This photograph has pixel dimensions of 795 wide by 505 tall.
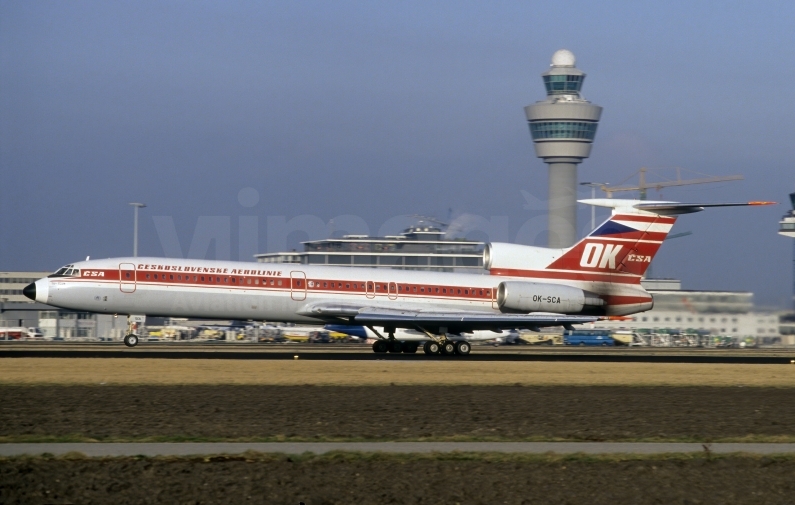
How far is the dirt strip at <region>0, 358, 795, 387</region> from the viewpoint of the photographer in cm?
2705

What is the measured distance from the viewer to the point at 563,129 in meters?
175

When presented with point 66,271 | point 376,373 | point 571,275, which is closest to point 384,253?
point 571,275

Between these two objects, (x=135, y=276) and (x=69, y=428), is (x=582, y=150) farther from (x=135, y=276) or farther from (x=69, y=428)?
(x=69, y=428)

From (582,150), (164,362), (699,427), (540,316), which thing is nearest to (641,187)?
(582,150)

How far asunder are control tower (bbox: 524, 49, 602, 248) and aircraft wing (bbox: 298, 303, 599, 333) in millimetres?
129667

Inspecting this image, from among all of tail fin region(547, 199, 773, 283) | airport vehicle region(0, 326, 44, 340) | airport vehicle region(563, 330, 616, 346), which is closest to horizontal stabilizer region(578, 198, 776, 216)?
tail fin region(547, 199, 773, 283)

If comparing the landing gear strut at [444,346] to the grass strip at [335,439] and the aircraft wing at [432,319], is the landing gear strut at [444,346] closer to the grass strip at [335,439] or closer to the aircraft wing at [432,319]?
the aircraft wing at [432,319]

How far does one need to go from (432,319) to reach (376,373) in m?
10.1

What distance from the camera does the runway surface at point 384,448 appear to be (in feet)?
46.7

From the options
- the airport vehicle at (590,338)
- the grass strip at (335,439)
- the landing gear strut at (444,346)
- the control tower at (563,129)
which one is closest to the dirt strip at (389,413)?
the grass strip at (335,439)

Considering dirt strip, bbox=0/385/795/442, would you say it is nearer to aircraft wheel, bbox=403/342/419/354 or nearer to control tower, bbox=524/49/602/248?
aircraft wheel, bbox=403/342/419/354

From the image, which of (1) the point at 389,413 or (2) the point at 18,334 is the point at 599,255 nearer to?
(1) the point at 389,413

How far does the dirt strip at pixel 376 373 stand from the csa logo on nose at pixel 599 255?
7.67 metres

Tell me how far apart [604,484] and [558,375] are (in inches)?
717
